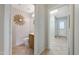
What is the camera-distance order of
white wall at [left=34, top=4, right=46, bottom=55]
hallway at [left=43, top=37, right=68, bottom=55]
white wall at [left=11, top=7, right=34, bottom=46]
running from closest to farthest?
hallway at [left=43, top=37, right=68, bottom=55] → white wall at [left=34, top=4, right=46, bottom=55] → white wall at [left=11, top=7, right=34, bottom=46]

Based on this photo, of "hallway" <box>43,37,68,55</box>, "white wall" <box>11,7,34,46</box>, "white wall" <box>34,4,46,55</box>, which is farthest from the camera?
"white wall" <box>11,7,34,46</box>

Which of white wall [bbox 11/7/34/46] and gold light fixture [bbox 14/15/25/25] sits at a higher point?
gold light fixture [bbox 14/15/25/25]

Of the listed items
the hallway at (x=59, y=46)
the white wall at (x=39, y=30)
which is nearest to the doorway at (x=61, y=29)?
the hallway at (x=59, y=46)

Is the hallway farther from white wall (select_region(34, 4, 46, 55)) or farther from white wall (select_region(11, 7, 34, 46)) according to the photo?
white wall (select_region(11, 7, 34, 46))

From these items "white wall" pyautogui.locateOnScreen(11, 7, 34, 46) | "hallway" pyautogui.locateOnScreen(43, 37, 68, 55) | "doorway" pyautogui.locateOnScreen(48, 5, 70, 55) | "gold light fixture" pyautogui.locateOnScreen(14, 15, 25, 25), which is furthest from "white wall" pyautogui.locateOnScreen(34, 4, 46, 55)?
"gold light fixture" pyautogui.locateOnScreen(14, 15, 25, 25)

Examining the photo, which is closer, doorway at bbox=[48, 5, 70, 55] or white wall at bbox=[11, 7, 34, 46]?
doorway at bbox=[48, 5, 70, 55]

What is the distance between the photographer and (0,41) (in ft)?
3.82

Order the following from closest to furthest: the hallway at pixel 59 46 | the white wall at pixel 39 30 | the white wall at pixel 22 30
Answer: the hallway at pixel 59 46, the white wall at pixel 39 30, the white wall at pixel 22 30

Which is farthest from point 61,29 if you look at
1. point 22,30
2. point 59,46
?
point 22,30

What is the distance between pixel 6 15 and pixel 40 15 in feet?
2.27

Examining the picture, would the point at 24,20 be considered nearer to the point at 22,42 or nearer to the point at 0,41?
the point at 22,42

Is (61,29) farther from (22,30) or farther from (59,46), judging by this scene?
(22,30)

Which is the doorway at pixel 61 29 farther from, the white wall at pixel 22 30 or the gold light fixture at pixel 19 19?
the gold light fixture at pixel 19 19
